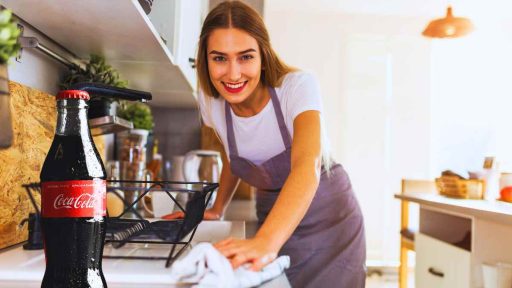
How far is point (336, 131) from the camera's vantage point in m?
4.40

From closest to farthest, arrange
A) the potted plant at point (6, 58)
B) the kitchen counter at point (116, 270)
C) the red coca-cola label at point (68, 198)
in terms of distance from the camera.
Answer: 1. the potted plant at point (6, 58)
2. the red coca-cola label at point (68, 198)
3. the kitchen counter at point (116, 270)

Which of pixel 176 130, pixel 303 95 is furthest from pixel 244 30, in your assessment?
pixel 176 130

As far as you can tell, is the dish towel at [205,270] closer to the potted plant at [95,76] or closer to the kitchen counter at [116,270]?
the kitchen counter at [116,270]

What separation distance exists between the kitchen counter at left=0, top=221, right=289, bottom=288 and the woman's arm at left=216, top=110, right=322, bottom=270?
0.05m

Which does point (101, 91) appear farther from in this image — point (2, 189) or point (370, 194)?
point (370, 194)

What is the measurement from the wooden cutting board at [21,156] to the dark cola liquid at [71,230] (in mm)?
360

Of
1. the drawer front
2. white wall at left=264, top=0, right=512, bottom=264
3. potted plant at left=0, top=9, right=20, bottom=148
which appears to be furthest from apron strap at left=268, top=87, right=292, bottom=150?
white wall at left=264, top=0, right=512, bottom=264

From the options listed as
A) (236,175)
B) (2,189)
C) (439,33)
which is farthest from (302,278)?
(439,33)

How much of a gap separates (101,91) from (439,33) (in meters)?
2.51

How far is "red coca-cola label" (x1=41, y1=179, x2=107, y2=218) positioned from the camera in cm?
48

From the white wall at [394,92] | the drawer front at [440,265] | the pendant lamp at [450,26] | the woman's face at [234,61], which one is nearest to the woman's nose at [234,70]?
the woman's face at [234,61]

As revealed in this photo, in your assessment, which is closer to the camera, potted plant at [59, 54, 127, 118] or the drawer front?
potted plant at [59, 54, 127, 118]

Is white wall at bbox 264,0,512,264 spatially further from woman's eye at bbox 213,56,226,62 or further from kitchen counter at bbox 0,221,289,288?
kitchen counter at bbox 0,221,289,288

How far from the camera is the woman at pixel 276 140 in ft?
3.50
